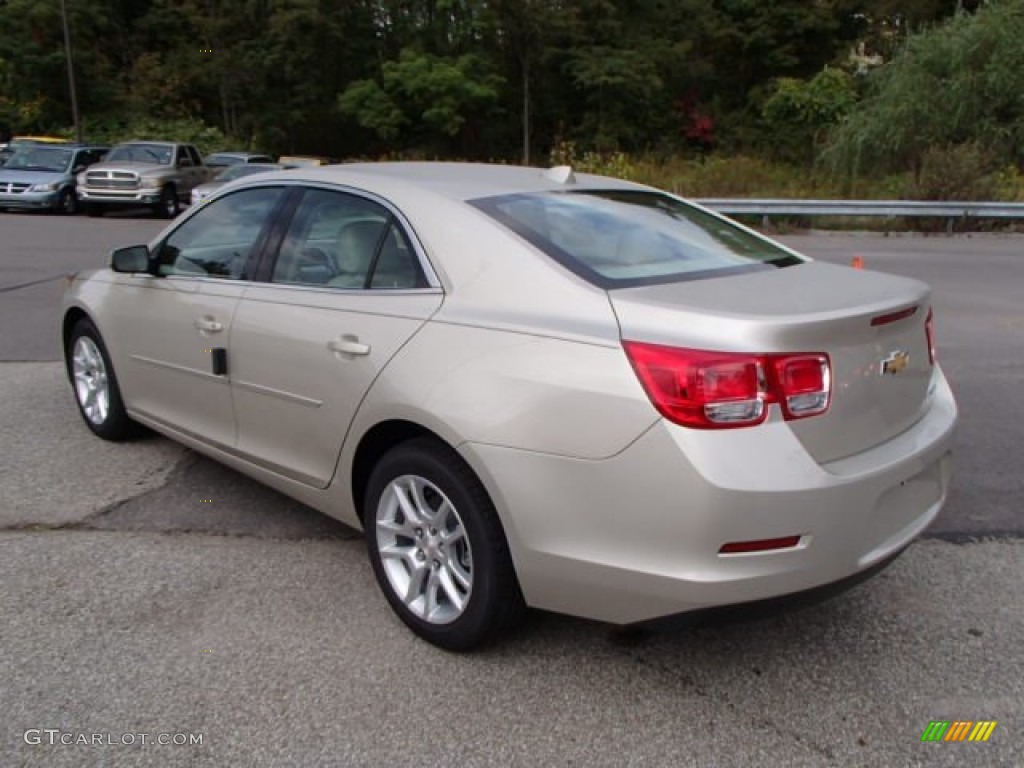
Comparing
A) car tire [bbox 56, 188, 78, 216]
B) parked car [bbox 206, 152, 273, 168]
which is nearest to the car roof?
car tire [bbox 56, 188, 78, 216]

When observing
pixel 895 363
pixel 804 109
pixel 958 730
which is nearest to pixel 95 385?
pixel 895 363

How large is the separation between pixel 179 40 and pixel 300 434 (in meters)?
47.8

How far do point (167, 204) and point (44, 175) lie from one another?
3.06m

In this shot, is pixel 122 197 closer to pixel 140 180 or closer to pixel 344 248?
pixel 140 180

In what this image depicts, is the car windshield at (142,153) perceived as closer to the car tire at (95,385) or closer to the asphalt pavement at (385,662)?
the car tire at (95,385)

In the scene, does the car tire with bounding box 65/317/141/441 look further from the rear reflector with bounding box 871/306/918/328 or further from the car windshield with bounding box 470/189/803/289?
the rear reflector with bounding box 871/306/918/328

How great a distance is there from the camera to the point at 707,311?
262cm

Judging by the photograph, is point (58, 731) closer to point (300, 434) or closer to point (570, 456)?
point (300, 434)

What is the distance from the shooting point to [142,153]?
73.0 feet

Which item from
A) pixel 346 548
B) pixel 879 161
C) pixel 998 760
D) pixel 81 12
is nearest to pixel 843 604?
pixel 998 760

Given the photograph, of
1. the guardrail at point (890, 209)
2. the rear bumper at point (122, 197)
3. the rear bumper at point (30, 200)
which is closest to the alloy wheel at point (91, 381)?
the guardrail at point (890, 209)

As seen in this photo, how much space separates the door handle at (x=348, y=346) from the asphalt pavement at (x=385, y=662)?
972 millimetres

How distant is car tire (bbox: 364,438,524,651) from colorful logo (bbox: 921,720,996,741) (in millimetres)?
1289

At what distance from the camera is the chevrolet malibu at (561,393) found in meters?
2.52
